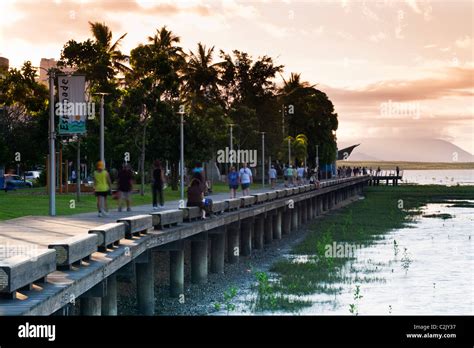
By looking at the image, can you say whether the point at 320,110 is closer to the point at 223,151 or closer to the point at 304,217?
the point at 223,151

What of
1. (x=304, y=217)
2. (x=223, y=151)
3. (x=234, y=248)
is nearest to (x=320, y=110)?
(x=223, y=151)

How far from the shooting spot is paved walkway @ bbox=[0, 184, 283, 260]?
69.9ft

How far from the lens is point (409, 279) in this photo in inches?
1293

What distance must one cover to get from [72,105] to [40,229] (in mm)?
12270

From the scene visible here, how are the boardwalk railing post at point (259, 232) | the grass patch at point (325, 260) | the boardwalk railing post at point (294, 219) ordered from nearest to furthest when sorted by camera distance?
the grass patch at point (325, 260) < the boardwalk railing post at point (259, 232) < the boardwalk railing post at point (294, 219)

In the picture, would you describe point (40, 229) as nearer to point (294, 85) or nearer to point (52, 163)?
point (52, 163)

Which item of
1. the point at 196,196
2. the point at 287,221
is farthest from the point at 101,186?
the point at 287,221

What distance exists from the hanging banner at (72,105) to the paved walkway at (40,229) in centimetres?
430

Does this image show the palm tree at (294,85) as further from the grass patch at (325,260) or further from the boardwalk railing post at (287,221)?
the boardwalk railing post at (287,221)

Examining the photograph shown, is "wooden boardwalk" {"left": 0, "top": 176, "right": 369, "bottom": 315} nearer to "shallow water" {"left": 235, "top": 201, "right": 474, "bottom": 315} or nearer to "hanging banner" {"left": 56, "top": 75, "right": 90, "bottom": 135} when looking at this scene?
"shallow water" {"left": 235, "top": 201, "right": 474, "bottom": 315}

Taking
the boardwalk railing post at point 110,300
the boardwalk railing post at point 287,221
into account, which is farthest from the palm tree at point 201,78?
the boardwalk railing post at point 110,300

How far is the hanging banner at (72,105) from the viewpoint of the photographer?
38.2m
